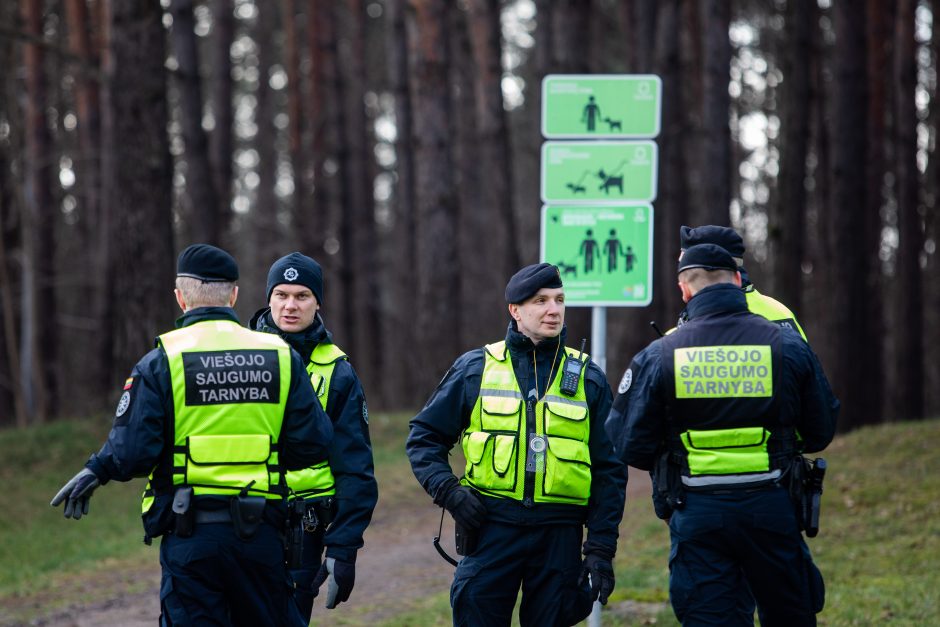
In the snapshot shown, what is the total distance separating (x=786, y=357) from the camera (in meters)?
5.36

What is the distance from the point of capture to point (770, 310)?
243 inches

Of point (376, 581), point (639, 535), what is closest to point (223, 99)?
point (639, 535)

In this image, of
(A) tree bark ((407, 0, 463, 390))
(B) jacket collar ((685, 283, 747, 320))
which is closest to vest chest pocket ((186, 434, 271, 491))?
(B) jacket collar ((685, 283, 747, 320))

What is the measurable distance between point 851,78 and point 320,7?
13.8 meters

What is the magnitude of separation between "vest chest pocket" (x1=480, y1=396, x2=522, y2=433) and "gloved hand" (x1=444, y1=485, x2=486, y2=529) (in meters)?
0.31

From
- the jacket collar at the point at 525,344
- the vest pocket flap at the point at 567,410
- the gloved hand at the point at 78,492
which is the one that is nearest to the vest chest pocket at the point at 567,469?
the vest pocket flap at the point at 567,410

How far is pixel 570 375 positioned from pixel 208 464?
160cm

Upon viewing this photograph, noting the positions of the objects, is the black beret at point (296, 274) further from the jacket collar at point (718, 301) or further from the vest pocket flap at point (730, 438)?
the vest pocket flap at point (730, 438)

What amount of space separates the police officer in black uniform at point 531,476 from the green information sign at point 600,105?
2.42 meters

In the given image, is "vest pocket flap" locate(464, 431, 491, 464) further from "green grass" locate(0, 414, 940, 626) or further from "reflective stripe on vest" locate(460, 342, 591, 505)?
"green grass" locate(0, 414, 940, 626)

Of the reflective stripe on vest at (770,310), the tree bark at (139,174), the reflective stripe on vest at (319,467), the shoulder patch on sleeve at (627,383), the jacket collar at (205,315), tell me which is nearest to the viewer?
the jacket collar at (205,315)

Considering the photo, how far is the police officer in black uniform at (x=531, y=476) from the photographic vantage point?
5.25 m

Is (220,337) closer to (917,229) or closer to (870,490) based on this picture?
(870,490)

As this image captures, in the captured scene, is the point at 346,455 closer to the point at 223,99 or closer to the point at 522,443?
the point at 522,443
